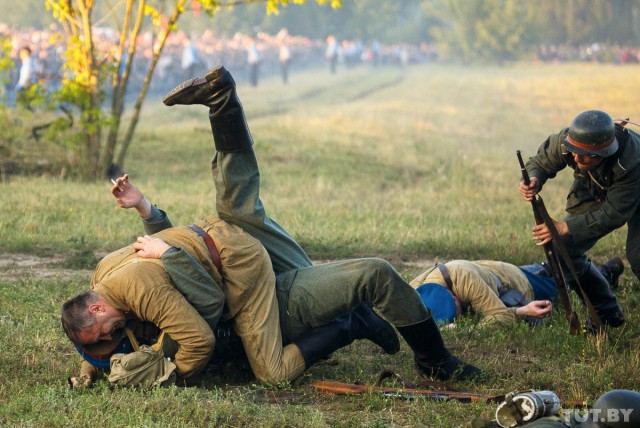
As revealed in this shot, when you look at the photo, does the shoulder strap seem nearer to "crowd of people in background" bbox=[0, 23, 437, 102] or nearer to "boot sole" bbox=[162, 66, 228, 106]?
"boot sole" bbox=[162, 66, 228, 106]

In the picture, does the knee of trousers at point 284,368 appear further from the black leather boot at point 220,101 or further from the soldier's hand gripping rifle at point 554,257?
the soldier's hand gripping rifle at point 554,257

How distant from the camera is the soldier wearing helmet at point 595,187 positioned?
270 inches

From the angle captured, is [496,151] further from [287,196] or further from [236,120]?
[236,120]

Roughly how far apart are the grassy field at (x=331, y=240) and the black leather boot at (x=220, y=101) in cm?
146

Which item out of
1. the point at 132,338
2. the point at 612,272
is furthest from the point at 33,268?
the point at 612,272

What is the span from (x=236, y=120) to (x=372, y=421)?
191 centimetres

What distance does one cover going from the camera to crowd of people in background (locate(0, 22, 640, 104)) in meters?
26.2

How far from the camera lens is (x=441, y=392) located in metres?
5.87

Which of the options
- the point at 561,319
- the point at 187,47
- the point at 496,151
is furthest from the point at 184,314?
the point at 187,47

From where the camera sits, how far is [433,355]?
20.1ft

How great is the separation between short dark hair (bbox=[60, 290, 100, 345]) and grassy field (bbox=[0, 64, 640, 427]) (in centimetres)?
36

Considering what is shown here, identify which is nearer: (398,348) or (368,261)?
(368,261)
